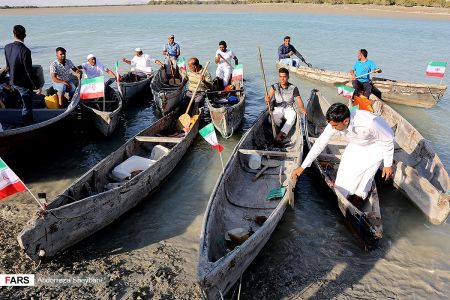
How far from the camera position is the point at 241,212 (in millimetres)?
6117

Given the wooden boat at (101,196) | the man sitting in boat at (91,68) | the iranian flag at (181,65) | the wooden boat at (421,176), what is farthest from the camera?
the iranian flag at (181,65)

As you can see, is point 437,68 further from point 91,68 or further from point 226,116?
point 91,68

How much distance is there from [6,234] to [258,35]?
98.4 feet

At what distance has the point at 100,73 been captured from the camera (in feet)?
36.2

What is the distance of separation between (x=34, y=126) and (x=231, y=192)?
4.58 m

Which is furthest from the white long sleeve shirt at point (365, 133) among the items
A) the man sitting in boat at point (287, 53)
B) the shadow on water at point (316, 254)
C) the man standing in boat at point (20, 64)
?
the man sitting in boat at point (287, 53)

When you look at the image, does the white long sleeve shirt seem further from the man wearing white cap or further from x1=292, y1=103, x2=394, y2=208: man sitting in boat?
the man wearing white cap

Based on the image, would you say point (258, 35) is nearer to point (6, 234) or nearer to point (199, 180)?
point (199, 180)

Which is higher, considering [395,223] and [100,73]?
[100,73]

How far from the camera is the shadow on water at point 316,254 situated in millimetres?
4980

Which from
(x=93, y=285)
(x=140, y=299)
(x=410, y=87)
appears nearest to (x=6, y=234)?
(x=93, y=285)

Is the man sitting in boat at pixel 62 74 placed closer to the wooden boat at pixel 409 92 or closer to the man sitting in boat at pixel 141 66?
the man sitting in boat at pixel 141 66

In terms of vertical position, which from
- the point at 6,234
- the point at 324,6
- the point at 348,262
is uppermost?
the point at 324,6

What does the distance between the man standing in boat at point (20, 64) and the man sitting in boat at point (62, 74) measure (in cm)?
147
